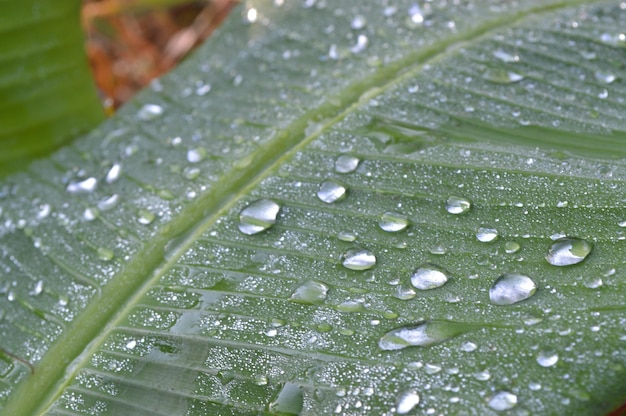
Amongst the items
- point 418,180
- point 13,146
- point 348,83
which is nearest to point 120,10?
point 13,146

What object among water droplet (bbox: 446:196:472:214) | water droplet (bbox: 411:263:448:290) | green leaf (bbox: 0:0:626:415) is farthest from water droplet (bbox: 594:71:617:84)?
water droplet (bbox: 411:263:448:290)

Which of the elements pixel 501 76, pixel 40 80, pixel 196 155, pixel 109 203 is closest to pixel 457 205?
pixel 501 76

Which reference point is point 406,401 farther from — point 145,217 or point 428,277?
point 145,217

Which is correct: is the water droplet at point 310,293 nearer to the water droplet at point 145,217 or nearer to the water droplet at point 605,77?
the water droplet at point 145,217

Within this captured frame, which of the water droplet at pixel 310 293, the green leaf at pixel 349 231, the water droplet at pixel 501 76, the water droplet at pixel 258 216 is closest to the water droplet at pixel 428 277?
the green leaf at pixel 349 231

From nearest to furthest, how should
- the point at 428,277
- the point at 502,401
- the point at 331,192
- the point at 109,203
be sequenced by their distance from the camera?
the point at 502,401
the point at 428,277
the point at 331,192
the point at 109,203

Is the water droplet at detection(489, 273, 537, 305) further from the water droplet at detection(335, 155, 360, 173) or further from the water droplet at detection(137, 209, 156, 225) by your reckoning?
the water droplet at detection(137, 209, 156, 225)
